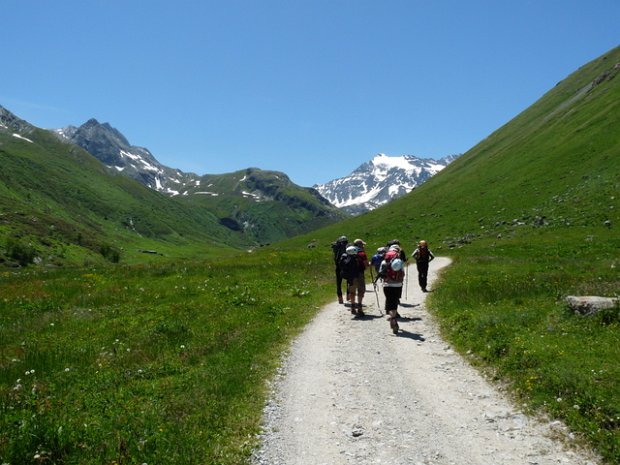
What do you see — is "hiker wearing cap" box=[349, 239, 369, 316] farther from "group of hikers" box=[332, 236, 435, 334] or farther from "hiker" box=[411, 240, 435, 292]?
"hiker" box=[411, 240, 435, 292]

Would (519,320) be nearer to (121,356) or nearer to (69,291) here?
(121,356)

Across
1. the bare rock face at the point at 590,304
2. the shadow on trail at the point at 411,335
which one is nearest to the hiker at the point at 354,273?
the shadow on trail at the point at 411,335

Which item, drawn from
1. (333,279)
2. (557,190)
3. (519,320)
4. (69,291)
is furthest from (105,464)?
(557,190)

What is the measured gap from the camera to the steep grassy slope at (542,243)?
390 inches

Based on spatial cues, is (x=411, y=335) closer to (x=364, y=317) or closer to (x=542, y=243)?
(x=364, y=317)

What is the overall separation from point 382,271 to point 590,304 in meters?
6.82

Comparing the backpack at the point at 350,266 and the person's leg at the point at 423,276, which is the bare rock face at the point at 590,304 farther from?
the person's leg at the point at 423,276

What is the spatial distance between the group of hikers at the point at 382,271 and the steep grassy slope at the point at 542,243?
2.11 m

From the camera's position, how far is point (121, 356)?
43.7 ft

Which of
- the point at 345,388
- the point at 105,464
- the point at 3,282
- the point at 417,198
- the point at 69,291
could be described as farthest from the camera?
the point at 417,198

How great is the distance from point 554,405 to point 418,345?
19.5 ft

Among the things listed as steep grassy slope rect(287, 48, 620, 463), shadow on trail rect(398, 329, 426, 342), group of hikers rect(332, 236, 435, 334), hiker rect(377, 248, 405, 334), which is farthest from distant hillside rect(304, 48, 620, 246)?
shadow on trail rect(398, 329, 426, 342)

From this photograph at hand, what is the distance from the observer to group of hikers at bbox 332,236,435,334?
16781mm

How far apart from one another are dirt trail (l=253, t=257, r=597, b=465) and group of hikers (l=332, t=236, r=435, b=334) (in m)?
2.36
